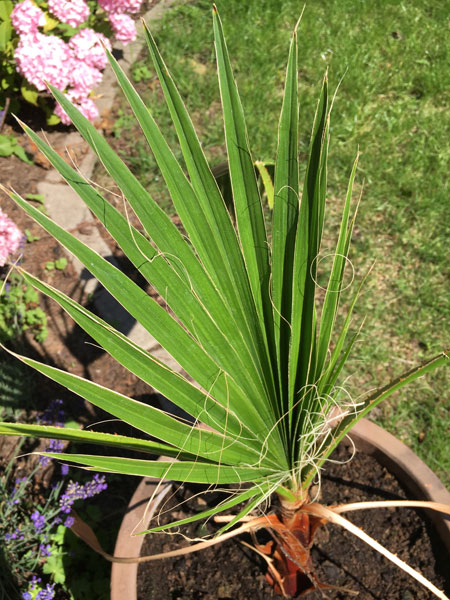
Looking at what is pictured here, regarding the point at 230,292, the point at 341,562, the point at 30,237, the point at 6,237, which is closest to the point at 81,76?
the point at 30,237

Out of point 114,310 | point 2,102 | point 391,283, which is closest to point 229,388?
point 114,310

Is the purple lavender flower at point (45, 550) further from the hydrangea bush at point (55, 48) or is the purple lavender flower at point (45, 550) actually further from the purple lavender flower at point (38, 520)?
the hydrangea bush at point (55, 48)

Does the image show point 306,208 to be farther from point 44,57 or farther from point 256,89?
point 256,89

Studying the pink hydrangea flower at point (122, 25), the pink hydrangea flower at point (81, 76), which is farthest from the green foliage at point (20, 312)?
the pink hydrangea flower at point (122, 25)

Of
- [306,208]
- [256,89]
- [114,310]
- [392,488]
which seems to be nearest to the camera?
[306,208]

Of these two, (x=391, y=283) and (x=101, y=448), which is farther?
(x=391, y=283)

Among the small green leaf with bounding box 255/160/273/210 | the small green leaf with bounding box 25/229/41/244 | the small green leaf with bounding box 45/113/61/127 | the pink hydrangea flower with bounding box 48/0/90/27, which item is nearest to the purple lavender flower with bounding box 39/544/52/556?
the small green leaf with bounding box 255/160/273/210
